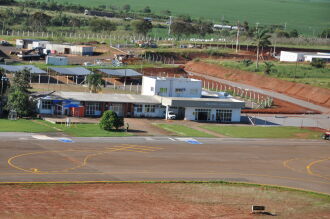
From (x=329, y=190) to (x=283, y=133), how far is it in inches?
1239

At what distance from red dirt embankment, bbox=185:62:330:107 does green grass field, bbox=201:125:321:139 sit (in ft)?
103

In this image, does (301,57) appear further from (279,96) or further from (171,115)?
(171,115)

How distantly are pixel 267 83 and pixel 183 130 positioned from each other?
188ft

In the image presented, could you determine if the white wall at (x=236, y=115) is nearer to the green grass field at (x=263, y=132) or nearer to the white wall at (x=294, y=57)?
the green grass field at (x=263, y=132)

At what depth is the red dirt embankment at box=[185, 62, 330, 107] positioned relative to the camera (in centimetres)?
13250

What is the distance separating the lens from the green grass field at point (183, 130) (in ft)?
293

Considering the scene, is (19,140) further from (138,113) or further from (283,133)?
(283,133)

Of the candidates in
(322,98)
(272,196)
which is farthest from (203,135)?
(322,98)

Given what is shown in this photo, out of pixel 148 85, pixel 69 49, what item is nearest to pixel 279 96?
pixel 148 85

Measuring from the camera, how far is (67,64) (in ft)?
474

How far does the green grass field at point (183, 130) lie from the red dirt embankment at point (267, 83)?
4253cm

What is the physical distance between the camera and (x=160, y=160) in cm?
7194

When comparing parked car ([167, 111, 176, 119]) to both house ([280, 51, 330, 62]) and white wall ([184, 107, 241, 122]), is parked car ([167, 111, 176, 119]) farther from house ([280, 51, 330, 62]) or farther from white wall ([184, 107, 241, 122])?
house ([280, 51, 330, 62])

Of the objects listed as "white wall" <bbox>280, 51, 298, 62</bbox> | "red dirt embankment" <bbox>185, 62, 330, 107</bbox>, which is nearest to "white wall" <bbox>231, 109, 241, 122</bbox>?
"red dirt embankment" <bbox>185, 62, 330, 107</bbox>
